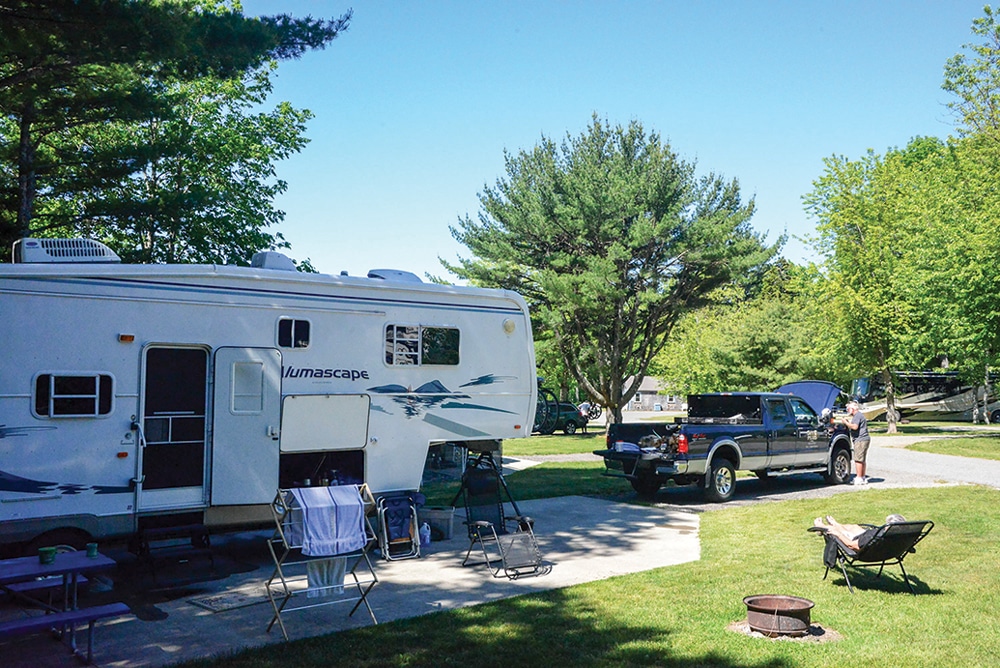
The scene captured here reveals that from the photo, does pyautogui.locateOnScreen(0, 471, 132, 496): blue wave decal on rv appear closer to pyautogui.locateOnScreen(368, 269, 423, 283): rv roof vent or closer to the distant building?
pyautogui.locateOnScreen(368, 269, 423, 283): rv roof vent

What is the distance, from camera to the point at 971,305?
2488cm

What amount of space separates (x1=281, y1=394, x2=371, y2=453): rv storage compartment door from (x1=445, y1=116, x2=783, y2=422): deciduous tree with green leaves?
62.0 feet

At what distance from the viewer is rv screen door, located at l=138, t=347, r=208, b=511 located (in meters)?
8.45

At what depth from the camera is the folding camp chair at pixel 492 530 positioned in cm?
874

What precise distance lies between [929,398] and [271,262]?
138 feet

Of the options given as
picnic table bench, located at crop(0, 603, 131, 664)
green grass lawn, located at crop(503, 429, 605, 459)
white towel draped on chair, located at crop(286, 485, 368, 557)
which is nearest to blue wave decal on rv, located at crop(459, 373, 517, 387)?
white towel draped on chair, located at crop(286, 485, 368, 557)

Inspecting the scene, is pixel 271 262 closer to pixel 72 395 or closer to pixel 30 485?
pixel 72 395

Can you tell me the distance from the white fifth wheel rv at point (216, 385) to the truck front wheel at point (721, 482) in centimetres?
436

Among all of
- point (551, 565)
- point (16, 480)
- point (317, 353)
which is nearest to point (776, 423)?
point (551, 565)

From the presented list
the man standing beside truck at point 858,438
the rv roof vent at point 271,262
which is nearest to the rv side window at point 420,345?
the rv roof vent at point 271,262

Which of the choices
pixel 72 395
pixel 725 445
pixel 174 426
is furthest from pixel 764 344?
pixel 72 395

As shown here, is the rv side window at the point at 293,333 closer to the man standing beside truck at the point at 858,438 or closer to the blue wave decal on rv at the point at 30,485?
the blue wave decal on rv at the point at 30,485

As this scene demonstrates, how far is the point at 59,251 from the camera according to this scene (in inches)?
324

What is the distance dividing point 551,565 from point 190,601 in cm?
373
